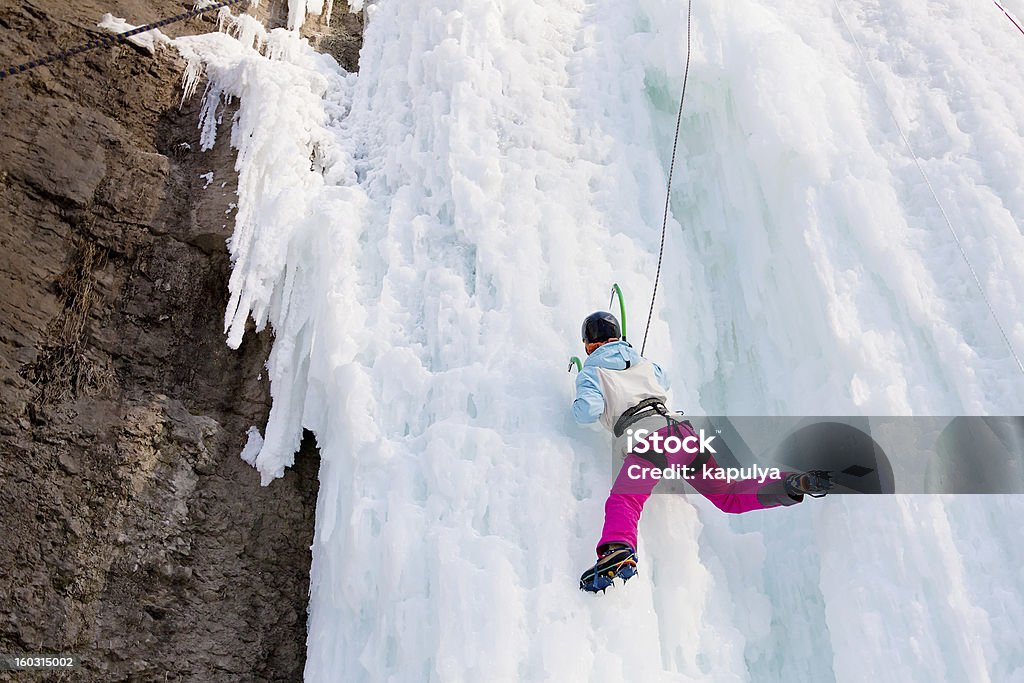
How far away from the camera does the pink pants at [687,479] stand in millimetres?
2994

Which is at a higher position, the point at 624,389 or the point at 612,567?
the point at 624,389

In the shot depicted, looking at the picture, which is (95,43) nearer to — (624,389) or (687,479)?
(624,389)

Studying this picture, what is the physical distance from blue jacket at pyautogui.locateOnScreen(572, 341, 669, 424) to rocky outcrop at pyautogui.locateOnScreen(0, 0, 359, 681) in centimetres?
177

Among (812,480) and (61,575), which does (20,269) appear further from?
(812,480)

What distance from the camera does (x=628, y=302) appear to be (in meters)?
4.02

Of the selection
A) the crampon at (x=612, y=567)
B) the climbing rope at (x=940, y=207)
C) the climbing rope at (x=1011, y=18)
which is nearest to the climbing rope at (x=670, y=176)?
the climbing rope at (x=940, y=207)

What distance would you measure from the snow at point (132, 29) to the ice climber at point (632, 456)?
3761mm

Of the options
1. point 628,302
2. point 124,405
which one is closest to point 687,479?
point 628,302

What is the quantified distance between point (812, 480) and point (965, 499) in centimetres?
61

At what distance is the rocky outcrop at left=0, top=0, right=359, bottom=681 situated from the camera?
3.51 metres

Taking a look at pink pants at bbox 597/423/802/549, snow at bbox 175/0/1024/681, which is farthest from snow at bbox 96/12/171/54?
pink pants at bbox 597/423/802/549

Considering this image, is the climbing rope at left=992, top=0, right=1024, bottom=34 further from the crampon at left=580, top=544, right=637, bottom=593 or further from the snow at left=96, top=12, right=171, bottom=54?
the snow at left=96, top=12, right=171, bottom=54

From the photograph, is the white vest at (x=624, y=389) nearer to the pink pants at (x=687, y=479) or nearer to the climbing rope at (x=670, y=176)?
the pink pants at (x=687, y=479)

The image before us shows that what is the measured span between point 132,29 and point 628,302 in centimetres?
391
